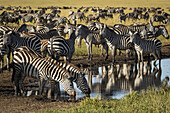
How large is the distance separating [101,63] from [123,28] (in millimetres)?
4699

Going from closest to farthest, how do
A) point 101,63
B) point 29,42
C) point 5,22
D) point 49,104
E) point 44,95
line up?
point 49,104, point 44,95, point 29,42, point 101,63, point 5,22

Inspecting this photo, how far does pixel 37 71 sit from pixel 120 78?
357cm

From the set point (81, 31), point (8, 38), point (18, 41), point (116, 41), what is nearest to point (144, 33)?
point (116, 41)

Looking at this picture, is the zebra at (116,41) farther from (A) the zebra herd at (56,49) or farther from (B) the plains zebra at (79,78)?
(B) the plains zebra at (79,78)

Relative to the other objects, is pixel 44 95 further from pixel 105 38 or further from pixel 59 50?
pixel 105 38

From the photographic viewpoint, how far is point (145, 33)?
1741 centimetres

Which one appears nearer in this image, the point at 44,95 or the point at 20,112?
the point at 20,112

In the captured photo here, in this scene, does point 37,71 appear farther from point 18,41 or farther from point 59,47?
point 59,47

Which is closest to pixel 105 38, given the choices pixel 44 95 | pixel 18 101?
pixel 44 95

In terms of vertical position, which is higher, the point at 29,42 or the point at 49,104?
the point at 29,42

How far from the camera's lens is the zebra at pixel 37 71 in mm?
8352

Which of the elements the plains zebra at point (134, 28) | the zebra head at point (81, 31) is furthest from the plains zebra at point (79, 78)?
the plains zebra at point (134, 28)

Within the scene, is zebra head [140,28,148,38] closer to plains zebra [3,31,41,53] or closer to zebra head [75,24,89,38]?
zebra head [75,24,89,38]

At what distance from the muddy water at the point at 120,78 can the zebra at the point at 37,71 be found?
0.45 metres
